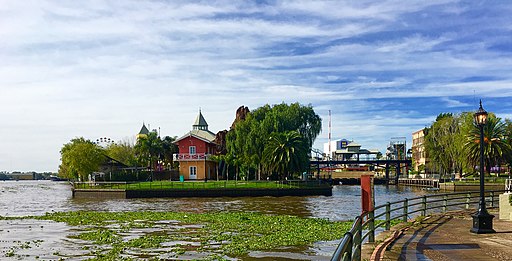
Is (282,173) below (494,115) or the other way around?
below

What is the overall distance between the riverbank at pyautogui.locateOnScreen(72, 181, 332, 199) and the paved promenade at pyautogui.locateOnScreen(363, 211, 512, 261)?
1791 inches

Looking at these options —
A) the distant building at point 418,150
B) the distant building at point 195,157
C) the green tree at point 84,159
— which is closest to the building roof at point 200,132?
the distant building at point 195,157

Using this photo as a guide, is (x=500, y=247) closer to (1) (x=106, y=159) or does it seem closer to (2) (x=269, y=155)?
(2) (x=269, y=155)

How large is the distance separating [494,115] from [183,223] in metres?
70.3

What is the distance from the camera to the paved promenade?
12734 mm

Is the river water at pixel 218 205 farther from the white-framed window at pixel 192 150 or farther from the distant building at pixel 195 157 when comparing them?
the white-framed window at pixel 192 150

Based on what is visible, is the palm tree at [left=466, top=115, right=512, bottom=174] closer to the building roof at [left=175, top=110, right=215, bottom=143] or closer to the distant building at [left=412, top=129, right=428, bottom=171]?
the building roof at [left=175, top=110, right=215, bottom=143]

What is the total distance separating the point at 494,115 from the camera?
85.2 metres

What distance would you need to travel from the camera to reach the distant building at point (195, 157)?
92.2 m

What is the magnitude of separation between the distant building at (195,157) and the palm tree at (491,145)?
44059 millimetres

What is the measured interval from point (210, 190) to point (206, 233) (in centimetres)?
3995

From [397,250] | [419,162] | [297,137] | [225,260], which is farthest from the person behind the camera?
[419,162]

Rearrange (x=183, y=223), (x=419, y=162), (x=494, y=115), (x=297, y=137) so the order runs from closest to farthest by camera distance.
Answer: (x=183, y=223) → (x=297, y=137) → (x=494, y=115) → (x=419, y=162)

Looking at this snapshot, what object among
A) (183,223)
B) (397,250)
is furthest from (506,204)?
(183,223)
